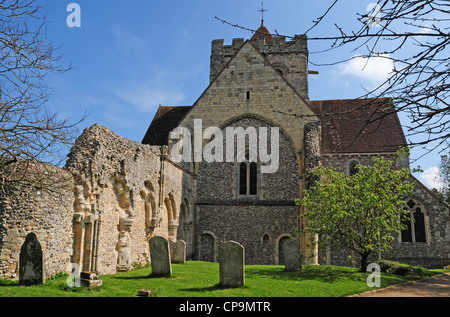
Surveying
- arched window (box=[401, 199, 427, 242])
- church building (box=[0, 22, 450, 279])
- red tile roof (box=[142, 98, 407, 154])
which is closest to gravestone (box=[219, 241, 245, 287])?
church building (box=[0, 22, 450, 279])

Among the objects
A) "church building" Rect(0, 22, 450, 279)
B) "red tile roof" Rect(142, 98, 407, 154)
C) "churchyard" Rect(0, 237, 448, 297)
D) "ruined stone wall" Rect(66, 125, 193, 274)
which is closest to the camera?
"churchyard" Rect(0, 237, 448, 297)

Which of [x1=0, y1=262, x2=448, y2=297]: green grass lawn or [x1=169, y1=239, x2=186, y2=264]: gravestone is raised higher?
[x1=169, y1=239, x2=186, y2=264]: gravestone

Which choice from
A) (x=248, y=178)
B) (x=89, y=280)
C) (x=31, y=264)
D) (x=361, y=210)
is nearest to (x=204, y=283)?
(x=89, y=280)

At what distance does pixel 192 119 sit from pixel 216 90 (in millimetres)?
2158

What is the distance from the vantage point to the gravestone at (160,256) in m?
10.4

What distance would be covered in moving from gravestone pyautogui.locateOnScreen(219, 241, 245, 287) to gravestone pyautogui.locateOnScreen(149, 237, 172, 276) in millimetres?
2047

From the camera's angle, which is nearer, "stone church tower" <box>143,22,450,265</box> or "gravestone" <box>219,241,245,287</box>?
"gravestone" <box>219,241,245,287</box>

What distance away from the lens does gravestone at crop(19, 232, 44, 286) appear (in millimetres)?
8062

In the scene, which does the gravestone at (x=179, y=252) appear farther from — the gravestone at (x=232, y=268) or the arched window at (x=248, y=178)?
the arched window at (x=248, y=178)

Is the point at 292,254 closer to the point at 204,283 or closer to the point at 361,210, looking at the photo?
the point at 361,210

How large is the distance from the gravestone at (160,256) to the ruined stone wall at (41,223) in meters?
2.36

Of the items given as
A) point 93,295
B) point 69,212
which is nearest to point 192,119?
point 69,212

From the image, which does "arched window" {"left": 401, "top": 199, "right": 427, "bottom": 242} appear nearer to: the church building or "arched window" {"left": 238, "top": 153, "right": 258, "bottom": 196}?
the church building

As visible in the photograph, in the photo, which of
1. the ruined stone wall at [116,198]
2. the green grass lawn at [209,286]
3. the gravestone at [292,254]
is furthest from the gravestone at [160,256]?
the gravestone at [292,254]
